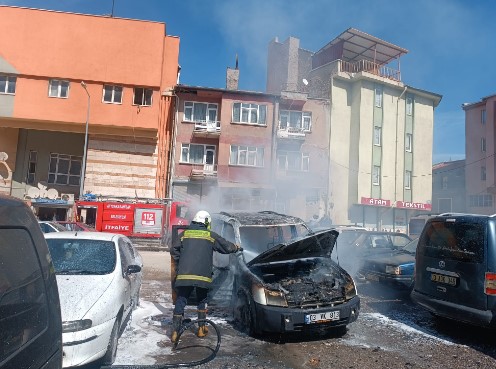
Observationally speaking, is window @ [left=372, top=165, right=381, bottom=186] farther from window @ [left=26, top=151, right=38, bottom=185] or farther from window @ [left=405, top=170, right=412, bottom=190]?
window @ [left=26, top=151, right=38, bottom=185]

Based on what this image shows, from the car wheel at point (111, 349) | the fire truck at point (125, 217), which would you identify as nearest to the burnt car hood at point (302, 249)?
the car wheel at point (111, 349)

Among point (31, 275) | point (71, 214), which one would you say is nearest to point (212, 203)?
point (71, 214)

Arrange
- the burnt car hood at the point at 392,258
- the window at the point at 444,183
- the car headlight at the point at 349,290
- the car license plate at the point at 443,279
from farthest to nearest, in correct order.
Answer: the window at the point at 444,183 → the burnt car hood at the point at 392,258 → the car license plate at the point at 443,279 → the car headlight at the point at 349,290

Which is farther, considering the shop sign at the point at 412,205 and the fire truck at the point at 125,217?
the shop sign at the point at 412,205

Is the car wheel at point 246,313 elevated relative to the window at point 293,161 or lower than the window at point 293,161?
lower

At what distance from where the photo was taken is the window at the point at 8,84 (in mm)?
25281

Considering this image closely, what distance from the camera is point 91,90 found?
25.6 m

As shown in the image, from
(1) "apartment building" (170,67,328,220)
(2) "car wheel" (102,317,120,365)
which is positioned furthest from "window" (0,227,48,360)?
(1) "apartment building" (170,67,328,220)

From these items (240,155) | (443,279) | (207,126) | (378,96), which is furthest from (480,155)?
(443,279)

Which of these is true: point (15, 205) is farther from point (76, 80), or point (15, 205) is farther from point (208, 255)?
point (76, 80)

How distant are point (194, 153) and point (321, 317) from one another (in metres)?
24.7

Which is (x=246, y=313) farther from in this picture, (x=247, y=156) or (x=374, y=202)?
(x=374, y=202)

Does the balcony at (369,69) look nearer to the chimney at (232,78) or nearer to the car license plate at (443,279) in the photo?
the chimney at (232,78)

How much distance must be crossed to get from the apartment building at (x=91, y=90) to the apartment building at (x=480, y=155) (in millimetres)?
32226
